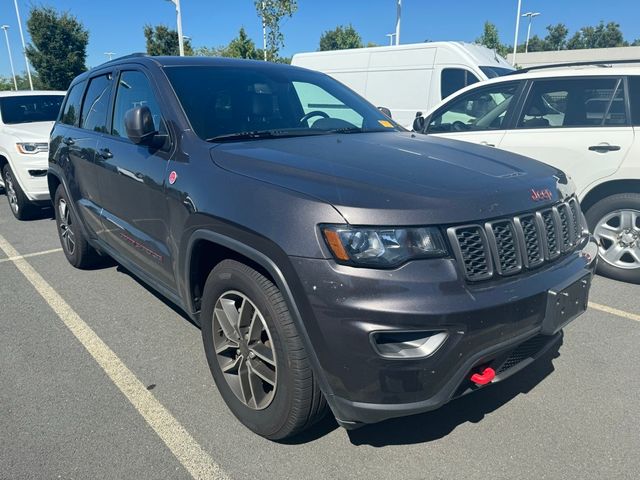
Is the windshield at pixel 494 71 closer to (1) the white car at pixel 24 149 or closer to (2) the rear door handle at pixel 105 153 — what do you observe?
(1) the white car at pixel 24 149

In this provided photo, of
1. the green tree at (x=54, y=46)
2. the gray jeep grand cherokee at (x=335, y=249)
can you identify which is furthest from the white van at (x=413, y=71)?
the green tree at (x=54, y=46)

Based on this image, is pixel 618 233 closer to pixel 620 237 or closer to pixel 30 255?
pixel 620 237

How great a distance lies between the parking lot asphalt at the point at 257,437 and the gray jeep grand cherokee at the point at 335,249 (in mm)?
238

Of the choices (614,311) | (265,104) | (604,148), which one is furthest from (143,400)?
(604,148)

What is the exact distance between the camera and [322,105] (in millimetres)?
3734

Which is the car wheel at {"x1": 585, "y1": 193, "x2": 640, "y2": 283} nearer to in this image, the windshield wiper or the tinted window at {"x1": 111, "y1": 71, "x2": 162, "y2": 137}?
the windshield wiper

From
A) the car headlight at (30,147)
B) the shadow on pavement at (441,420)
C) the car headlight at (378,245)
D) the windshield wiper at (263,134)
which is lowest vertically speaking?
the shadow on pavement at (441,420)

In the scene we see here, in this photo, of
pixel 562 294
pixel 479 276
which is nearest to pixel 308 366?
pixel 479 276

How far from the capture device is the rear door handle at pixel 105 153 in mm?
3547

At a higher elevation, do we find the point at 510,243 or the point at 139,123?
the point at 139,123

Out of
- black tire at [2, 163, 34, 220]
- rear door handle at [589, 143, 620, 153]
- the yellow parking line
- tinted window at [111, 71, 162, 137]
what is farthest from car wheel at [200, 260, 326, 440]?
black tire at [2, 163, 34, 220]

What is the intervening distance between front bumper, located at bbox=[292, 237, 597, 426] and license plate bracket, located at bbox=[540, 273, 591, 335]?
23 cm

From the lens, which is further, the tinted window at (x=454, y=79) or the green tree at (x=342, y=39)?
the green tree at (x=342, y=39)

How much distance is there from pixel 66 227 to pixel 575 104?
16.9ft
